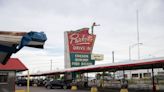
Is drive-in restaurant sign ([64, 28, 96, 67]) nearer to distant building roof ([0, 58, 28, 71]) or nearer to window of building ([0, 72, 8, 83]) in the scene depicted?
distant building roof ([0, 58, 28, 71])

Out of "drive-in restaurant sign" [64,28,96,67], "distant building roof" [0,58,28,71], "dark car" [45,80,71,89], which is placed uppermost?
"drive-in restaurant sign" [64,28,96,67]

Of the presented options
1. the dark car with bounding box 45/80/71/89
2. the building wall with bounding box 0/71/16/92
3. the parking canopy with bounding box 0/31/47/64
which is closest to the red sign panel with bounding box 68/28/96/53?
the dark car with bounding box 45/80/71/89

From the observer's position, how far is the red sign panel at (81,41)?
194 ft

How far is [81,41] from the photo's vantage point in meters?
59.9

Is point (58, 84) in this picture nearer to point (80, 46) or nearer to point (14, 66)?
point (80, 46)

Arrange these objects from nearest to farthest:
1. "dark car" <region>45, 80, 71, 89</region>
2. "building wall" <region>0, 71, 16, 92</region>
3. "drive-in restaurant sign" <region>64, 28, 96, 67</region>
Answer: "building wall" <region>0, 71, 16, 92</region> < "dark car" <region>45, 80, 71, 89</region> < "drive-in restaurant sign" <region>64, 28, 96, 67</region>

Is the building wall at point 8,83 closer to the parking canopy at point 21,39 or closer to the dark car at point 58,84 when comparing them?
the parking canopy at point 21,39

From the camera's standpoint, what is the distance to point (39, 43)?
6.73m

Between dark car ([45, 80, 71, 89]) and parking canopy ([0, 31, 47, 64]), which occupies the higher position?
parking canopy ([0, 31, 47, 64])

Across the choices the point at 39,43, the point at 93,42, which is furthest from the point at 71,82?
the point at 39,43

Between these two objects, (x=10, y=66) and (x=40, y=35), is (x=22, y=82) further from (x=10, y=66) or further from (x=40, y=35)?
(x=40, y=35)

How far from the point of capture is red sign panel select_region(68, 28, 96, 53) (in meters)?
59.1

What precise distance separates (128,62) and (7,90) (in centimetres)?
1358

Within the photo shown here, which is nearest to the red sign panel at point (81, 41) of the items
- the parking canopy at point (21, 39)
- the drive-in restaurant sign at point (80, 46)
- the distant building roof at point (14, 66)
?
the drive-in restaurant sign at point (80, 46)
